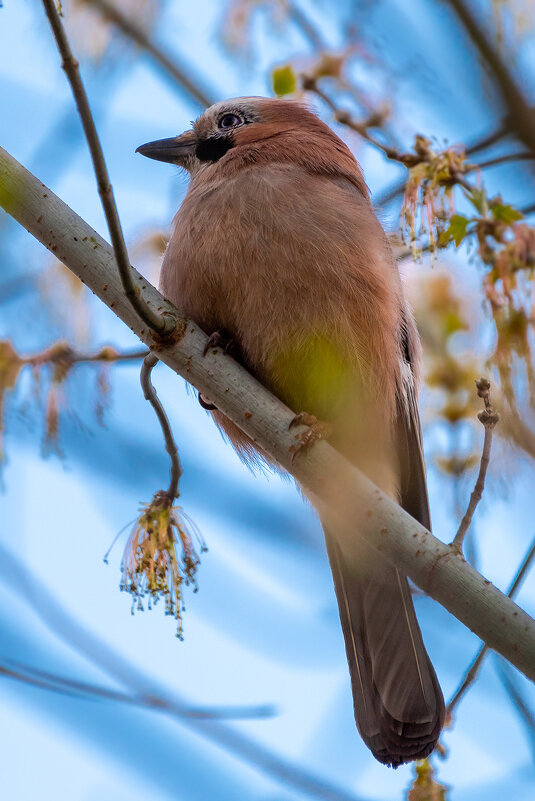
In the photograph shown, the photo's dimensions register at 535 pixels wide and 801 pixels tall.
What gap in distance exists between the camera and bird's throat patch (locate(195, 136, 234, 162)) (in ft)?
14.3

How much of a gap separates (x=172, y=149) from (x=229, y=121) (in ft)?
1.00

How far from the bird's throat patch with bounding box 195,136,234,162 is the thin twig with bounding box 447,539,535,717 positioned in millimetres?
2365

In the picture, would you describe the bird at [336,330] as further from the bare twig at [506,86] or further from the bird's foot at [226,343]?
the bare twig at [506,86]

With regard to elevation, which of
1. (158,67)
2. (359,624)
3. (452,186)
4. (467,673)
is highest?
(158,67)

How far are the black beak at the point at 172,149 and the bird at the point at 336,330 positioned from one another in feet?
1.54

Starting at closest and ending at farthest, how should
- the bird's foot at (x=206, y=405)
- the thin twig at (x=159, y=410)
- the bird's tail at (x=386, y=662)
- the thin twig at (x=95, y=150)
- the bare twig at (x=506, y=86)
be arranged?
1. the bare twig at (x=506, y=86)
2. the thin twig at (x=95, y=150)
3. the thin twig at (x=159, y=410)
4. the bird's tail at (x=386, y=662)
5. the bird's foot at (x=206, y=405)

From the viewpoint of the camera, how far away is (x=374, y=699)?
3.52m

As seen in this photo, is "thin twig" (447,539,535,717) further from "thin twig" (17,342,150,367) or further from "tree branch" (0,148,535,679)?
"thin twig" (17,342,150,367)

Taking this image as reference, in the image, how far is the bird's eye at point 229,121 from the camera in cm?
452

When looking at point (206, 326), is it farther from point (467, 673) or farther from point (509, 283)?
point (467, 673)

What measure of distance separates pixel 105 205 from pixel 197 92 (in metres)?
2.19

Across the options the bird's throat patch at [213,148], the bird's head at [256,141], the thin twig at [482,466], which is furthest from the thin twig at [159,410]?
the bird's throat patch at [213,148]

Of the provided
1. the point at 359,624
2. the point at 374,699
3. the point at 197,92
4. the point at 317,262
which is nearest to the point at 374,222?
the point at 317,262

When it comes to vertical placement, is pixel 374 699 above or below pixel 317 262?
below
